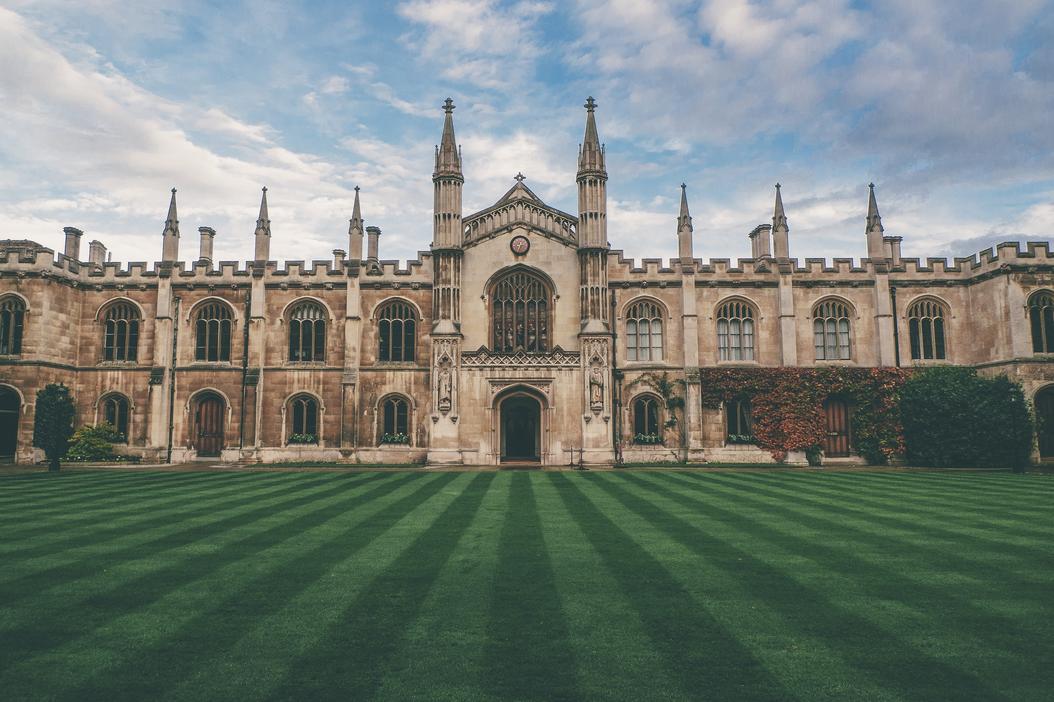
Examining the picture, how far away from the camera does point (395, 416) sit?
32.7 metres

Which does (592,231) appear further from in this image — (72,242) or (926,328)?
(72,242)

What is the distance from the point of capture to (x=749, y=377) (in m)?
31.8

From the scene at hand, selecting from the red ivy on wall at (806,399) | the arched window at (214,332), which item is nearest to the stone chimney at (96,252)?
Result: the arched window at (214,332)

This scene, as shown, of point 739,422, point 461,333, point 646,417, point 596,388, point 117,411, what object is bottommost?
point 739,422

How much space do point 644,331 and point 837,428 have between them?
35.2ft

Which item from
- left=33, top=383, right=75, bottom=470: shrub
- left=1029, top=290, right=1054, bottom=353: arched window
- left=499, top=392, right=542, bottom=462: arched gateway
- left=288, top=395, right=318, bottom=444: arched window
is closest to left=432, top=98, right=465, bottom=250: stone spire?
left=499, top=392, right=542, bottom=462: arched gateway

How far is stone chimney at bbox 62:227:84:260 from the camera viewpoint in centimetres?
3375

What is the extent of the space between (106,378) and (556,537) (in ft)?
103

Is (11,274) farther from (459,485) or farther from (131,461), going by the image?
(459,485)

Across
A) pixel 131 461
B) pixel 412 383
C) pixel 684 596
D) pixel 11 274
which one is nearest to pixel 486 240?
pixel 412 383

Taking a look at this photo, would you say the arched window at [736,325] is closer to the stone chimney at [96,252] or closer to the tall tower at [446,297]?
the tall tower at [446,297]

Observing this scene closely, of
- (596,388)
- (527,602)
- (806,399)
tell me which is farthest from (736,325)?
(527,602)

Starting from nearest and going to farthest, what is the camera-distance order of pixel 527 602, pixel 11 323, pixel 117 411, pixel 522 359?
pixel 527 602 < pixel 522 359 < pixel 11 323 < pixel 117 411

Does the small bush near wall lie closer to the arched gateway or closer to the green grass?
the green grass
